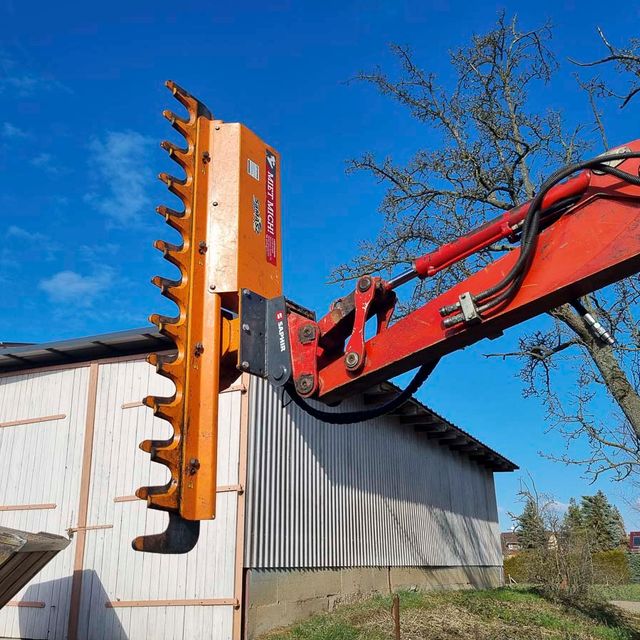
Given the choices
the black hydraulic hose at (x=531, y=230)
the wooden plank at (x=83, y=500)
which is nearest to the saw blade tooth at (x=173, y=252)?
the black hydraulic hose at (x=531, y=230)

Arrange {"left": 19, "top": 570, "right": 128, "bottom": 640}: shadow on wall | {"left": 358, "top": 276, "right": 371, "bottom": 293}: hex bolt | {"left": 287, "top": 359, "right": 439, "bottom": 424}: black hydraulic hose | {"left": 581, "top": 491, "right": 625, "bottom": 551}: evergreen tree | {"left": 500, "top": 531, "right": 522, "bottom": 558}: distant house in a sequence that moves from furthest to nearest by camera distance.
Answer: {"left": 581, "top": 491, "right": 625, "bottom": 551}: evergreen tree < {"left": 500, "top": 531, "right": 522, "bottom": 558}: distant house < {"left": 19, "top": 570, "right": 128, "bottom": 640}: shadow on wall < {"left": 287, "top": 359, "right": 439, "bottom": 424}: black hydraulic hose < {"left": 358, "top": 276, "right": 371, "bottom": 293}: hex bolt

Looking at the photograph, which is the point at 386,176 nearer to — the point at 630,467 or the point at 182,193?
the point at 630,467

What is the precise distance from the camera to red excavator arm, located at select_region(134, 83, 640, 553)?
10.7 ft

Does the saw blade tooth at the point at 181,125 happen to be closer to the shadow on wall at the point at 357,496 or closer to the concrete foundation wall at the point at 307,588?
the shadow on wall at the point at 357,496

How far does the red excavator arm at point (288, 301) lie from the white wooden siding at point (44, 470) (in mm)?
9142

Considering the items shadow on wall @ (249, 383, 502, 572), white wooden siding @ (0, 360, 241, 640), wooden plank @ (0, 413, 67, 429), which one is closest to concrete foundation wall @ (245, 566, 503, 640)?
shadow on wall @ (249, 383, 502, 572)

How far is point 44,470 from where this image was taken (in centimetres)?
1211

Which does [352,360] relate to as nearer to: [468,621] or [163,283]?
[163,283]

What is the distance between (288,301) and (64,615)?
930cm

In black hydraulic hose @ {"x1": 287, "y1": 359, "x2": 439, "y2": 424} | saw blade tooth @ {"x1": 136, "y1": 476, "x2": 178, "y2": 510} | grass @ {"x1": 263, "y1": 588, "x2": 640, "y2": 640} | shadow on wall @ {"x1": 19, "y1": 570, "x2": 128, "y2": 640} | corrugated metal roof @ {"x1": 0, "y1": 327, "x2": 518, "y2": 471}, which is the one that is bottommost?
grass @ {"x1": 263, "y1": 588, "x2": 640, "y2": 640}

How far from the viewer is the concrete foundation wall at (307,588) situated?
33.7 feet

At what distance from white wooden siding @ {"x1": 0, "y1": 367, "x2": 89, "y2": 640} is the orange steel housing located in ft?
29.9

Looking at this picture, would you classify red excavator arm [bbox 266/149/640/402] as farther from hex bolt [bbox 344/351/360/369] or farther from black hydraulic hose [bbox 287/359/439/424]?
black hydraulic hose [bbox 287/359/439/424]

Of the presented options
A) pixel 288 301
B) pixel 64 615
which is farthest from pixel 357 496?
pixel 288 301
